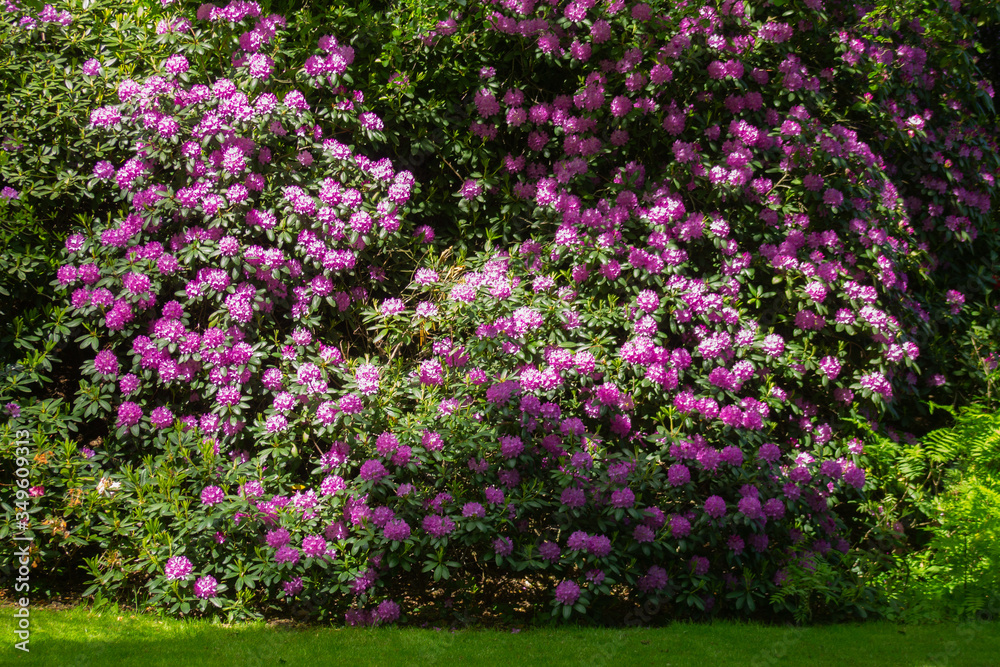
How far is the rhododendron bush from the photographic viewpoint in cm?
440

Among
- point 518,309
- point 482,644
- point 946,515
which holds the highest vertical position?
point 518,309

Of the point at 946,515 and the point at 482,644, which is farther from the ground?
the point at 946,515

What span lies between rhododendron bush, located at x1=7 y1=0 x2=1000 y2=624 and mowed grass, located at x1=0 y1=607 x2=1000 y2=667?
8.8 inches

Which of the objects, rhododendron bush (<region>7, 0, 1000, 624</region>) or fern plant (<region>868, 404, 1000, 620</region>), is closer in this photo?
fern plant (<region>868, 404, 1000, 620</region>)

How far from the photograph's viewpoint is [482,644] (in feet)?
12.8

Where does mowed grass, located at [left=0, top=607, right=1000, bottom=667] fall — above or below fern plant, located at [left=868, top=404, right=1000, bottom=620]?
below

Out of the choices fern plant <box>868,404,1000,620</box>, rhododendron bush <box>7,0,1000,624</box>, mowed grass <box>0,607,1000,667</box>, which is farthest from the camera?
rhododendron bush <box>7,0,1000,624</box>

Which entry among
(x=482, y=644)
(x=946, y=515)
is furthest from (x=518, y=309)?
(x=946, y=515)

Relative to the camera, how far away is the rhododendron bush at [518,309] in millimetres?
4402

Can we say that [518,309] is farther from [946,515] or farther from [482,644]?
[946,515]

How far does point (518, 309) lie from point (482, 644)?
190 centimetres

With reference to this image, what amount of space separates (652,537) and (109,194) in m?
4.14

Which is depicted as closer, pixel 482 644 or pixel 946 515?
pixel 482 644

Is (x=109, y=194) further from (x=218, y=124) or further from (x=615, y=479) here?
(x=615, y=479)
